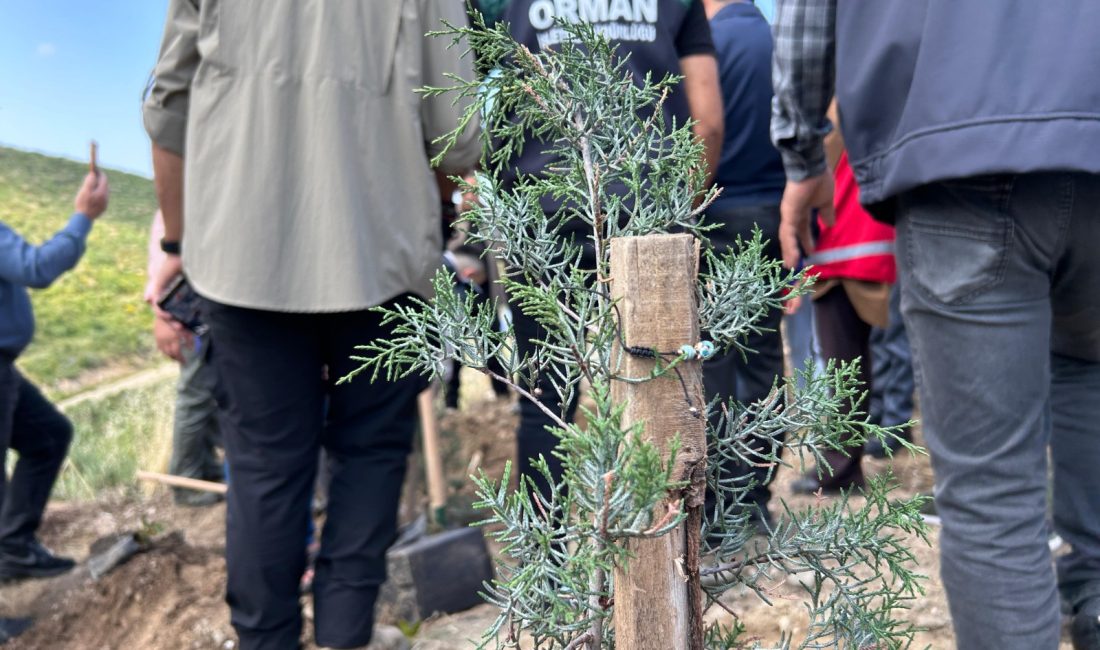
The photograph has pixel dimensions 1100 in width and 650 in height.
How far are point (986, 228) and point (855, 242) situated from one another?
4.94 ft

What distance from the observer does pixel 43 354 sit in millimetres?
7465

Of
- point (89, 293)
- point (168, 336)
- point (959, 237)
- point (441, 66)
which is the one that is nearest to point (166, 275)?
point (168, 336)

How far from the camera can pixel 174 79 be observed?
197cm

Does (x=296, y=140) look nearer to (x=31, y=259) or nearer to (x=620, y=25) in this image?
(x=620, y=25)

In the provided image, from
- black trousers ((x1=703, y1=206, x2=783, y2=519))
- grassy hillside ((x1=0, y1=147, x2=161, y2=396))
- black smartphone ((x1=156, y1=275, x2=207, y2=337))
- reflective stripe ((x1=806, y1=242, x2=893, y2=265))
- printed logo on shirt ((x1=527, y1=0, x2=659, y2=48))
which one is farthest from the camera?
grassy hillside ((x1=0, y1=147, x2=161, y2=396))

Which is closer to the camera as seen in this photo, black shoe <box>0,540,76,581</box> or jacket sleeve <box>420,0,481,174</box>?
jacket sleeve <box>420,0,481,174</box>

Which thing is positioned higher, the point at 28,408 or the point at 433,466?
the point at 28,408

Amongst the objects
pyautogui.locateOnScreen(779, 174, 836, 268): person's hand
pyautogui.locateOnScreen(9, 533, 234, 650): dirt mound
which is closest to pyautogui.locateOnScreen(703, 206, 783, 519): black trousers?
pyautogui.locateOnScreen(779, 174, 836, 268): person's hand

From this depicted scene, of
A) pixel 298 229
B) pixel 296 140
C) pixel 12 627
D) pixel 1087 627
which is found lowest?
pixel 12 627

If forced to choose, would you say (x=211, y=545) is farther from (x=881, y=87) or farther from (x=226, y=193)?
(x=881, y=87)

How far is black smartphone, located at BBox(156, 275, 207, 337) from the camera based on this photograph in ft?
7.07

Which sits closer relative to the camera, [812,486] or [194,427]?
[812,486]

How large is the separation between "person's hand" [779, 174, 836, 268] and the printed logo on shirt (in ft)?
1.67

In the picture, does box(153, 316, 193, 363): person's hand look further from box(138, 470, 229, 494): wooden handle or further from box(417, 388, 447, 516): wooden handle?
box(138, 470, 229, 494): wooden handle
